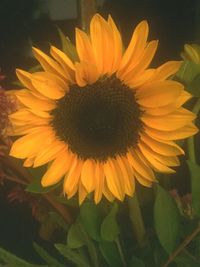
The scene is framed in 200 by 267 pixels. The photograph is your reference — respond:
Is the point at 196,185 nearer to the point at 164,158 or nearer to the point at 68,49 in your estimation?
the point at 164,158

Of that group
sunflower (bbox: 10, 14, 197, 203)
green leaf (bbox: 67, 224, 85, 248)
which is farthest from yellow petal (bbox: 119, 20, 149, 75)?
green leaf (bbox: 67, 224, 85, 248)

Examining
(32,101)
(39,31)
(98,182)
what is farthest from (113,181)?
(39,31)

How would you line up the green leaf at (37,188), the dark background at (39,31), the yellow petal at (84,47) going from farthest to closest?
the dark background at (39,31) < the green leaf at (37,188) < the yellow petal at (84,47)

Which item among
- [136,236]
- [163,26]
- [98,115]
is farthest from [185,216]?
Answer: [163,26]

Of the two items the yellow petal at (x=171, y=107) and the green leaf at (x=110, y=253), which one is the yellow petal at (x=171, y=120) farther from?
the green leaf at (x=110, y=253)

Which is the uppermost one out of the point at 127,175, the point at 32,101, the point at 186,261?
the point at 32,101

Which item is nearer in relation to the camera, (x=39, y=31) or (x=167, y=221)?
(x=167, y=221)

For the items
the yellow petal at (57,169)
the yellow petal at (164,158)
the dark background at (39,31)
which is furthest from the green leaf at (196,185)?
the dark background at (39,31)
